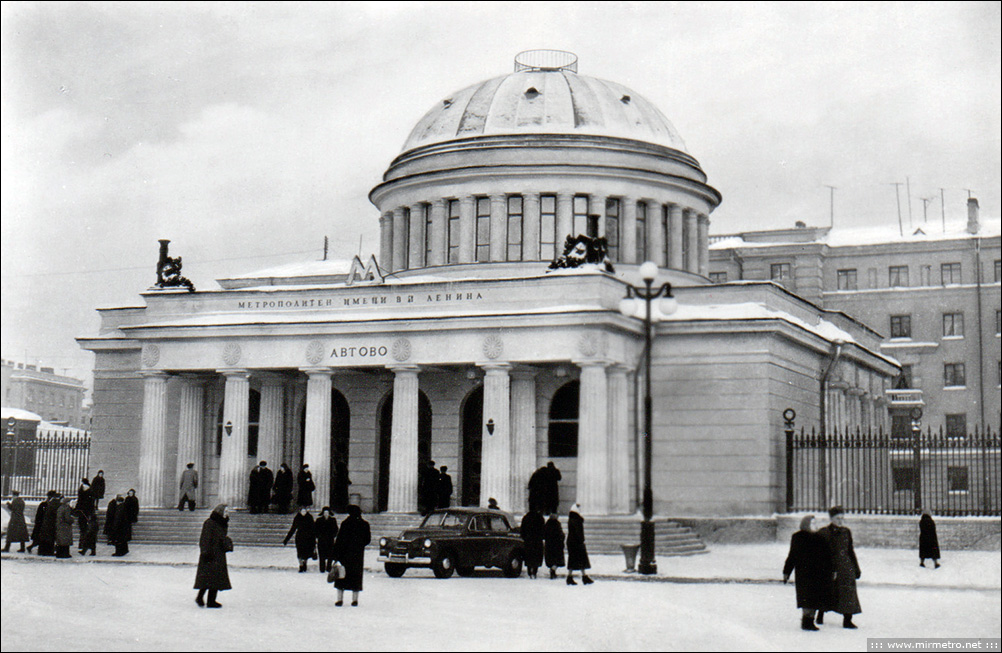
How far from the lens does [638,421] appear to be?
114ft

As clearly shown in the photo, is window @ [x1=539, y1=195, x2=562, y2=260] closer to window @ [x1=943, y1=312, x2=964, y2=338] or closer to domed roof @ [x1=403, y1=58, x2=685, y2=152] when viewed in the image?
domed roof @ [x1=403, y1=58, x2=685, y2=152]

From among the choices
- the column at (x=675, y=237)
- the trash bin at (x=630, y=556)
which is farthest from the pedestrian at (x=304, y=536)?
the column at (x=675, y=237)

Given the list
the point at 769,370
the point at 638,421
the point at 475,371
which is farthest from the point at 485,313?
the point at 769,370

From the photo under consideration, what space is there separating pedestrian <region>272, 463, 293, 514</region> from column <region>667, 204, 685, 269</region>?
15.7 meters

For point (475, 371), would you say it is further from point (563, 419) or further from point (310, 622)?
point (310, 622)

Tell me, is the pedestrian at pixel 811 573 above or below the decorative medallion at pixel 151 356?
below

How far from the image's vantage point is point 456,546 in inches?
960

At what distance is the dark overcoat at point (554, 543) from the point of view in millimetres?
24344

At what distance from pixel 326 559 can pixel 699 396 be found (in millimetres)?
14500

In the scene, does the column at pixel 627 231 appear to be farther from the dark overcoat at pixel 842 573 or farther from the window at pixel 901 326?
the window at pixel 901 326

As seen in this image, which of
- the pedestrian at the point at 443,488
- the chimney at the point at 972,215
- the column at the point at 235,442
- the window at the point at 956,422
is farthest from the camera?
the chimney at the point at 972,215

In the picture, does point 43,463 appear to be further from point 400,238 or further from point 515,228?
point 515,228

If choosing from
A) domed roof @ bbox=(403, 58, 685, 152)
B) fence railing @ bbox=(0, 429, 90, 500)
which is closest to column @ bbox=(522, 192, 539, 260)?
domed roof @ bbox=(403, 58, 685, 152)

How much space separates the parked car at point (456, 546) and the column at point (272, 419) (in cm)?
1339
